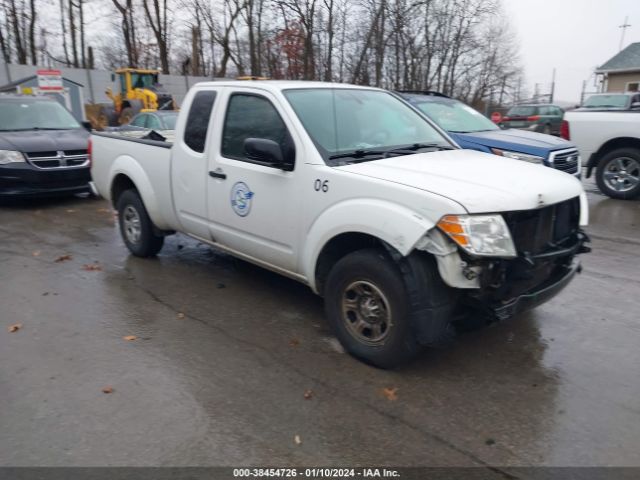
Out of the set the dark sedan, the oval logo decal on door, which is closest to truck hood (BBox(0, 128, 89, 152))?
the dark sedan

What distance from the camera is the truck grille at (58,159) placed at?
8.62 m

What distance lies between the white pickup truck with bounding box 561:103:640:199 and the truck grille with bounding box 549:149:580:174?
6.16ft

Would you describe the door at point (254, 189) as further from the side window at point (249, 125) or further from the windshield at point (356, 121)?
the windshield at point (356, 121)

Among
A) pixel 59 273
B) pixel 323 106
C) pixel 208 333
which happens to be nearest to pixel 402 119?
pixel 323 106

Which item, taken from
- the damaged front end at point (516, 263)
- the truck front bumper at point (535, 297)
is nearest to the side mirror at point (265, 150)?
the damaged front end at point (516, 263)

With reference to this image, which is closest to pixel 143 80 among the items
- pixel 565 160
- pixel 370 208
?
pixel 565 160

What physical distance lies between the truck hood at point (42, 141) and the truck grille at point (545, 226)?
7.98 meters

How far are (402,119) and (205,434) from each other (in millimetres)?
3157

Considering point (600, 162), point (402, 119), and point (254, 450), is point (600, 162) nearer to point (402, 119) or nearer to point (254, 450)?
point (402, 119)

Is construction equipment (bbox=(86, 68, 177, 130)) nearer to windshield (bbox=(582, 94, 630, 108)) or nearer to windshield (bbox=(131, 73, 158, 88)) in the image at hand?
windshield (bbox=(131, 73, 158, 88))

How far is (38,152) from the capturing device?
8641 mm

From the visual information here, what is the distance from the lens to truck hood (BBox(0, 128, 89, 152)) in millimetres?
8586

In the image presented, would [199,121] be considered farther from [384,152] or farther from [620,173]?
[620,173]

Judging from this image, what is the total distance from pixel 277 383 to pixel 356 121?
7.30ft
